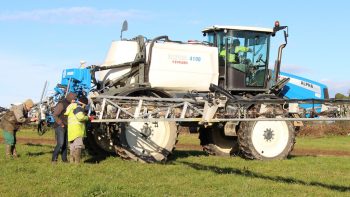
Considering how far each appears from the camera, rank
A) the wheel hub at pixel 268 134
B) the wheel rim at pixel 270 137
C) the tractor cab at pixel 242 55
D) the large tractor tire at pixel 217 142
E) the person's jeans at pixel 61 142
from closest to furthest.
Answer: the person's jeans at pixel 61 142
the wheel rim at pixel 270 137
the wheel hub at pixel 268 134
the tractor cab at pixel 242 55
the large tractor tire at pixel 217 142

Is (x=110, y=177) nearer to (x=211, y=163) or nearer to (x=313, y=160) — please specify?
(x=211, y=163)

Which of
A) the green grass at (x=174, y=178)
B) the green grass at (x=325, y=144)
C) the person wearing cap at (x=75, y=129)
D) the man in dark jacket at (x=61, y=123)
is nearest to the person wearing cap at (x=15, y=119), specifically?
the green grass at (x=174, y=178)

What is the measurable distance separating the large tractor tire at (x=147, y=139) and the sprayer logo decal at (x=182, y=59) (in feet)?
3.39

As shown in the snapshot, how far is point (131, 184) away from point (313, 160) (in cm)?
739

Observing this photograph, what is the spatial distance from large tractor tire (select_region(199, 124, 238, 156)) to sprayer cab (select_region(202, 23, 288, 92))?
178 centimetres

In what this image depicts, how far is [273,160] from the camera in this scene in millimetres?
14930

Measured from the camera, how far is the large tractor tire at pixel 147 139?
13648mm

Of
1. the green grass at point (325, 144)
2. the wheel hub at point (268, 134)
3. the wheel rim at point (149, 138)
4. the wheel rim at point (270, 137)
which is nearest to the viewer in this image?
the wheel rim at point (149, 138)

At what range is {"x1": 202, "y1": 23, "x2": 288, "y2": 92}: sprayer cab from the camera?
15828 millimetres

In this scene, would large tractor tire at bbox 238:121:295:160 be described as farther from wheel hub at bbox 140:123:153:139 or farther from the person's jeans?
the person's jeans

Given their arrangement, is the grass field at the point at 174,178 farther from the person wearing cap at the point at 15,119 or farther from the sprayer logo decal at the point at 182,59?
the sprayer logo decal at the point at 182,59

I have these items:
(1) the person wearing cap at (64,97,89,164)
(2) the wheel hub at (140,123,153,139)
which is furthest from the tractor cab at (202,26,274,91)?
(1) the person wearing cap at (64,97,89,164)

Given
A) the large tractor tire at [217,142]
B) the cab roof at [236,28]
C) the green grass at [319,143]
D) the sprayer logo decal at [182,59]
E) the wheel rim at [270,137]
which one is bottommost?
the green grass at [319,143]

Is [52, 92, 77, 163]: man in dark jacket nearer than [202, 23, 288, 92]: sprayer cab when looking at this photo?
Yes
